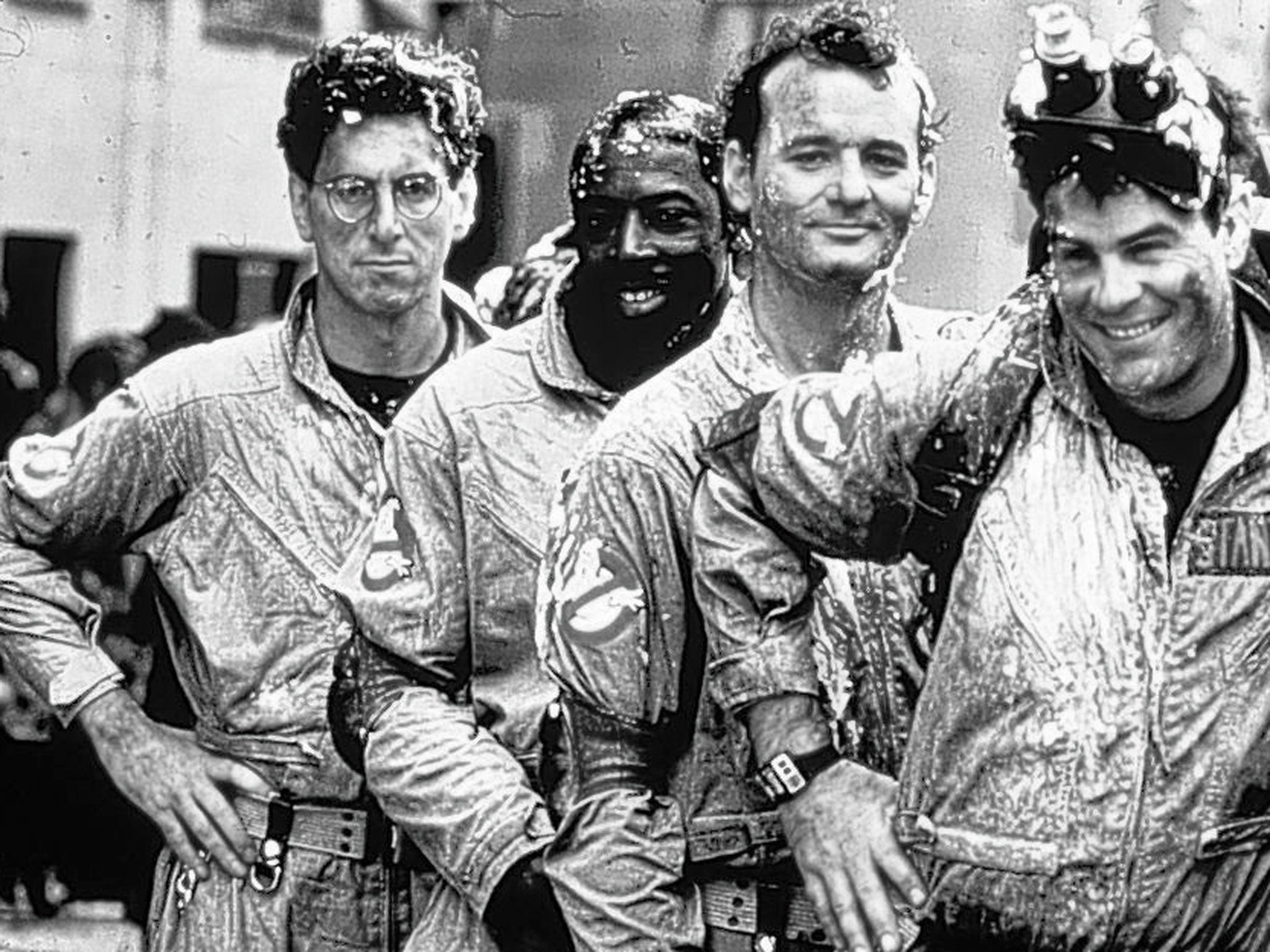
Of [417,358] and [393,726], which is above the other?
[417,358]

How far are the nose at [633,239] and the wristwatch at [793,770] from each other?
49.3 inches

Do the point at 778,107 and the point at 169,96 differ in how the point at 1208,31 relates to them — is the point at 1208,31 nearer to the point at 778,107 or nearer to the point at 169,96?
the point at 778,107

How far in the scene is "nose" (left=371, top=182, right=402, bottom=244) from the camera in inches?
239

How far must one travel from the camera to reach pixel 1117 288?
4.25 m

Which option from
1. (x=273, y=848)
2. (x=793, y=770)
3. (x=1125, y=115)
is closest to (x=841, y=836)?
(x=793, y=770)

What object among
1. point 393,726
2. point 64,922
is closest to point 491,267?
point 393,726

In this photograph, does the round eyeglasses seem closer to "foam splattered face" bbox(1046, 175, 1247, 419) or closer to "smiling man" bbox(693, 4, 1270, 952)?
"smiling man" bbox(693, 4, 1270, 952)

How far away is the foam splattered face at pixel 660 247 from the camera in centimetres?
550

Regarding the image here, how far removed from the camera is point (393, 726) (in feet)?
17.8

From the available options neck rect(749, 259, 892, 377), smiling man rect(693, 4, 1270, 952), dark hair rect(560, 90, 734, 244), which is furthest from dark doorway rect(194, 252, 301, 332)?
smiling man rect(693, 4, 1270, 952)

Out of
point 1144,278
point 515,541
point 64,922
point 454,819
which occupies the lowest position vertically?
point 64,922

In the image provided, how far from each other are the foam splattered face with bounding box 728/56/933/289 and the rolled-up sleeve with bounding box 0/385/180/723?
1.46 metres

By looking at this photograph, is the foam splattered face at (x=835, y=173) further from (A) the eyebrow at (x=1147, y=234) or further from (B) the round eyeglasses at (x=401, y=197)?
(B) the round eyeglasses at (x=401, y=197)

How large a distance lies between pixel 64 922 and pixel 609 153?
2130 mm
